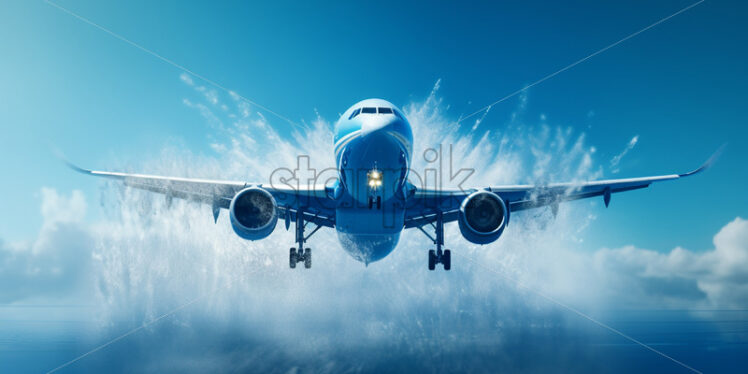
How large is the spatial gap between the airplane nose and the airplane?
0.11ft

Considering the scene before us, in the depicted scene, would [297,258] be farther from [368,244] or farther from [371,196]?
A: [371,196]

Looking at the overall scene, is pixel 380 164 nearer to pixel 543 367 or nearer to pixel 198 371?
pixel 543 367

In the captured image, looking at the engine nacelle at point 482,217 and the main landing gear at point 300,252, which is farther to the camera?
the main landing gear at point 300,252

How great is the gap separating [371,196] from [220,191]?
8.53 m

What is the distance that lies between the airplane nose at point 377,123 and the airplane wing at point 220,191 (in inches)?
258

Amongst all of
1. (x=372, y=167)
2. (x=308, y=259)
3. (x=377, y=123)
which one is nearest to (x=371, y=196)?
(x=372, y=167)

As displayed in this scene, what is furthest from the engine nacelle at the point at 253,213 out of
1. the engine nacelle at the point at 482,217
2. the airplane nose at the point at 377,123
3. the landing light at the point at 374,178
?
the engine nacelle at the point at 482,217

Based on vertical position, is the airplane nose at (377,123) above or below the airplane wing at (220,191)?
above

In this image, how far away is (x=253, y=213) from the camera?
1561 centimetres

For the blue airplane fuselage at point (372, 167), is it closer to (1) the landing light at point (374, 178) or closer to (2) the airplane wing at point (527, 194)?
(1) the landing light at point (374, 178)

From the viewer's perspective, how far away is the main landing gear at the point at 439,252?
65.6 ft

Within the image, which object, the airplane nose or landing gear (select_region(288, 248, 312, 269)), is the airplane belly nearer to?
landing gear (select_region(288, 248, 312, 269))

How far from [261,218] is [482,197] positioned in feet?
31.7

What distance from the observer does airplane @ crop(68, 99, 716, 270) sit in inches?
503
